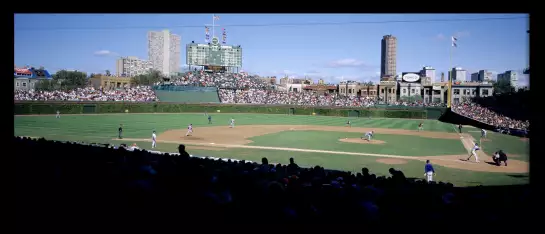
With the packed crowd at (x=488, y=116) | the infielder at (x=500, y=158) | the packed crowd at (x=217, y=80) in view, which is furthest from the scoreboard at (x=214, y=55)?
the infielder at (x=500, y=158)

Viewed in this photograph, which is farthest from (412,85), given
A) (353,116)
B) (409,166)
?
(409,166)

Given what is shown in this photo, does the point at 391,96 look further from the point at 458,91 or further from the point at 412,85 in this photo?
the point at 458,91

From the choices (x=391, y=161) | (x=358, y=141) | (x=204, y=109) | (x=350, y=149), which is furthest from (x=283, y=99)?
(x=391, y=161)

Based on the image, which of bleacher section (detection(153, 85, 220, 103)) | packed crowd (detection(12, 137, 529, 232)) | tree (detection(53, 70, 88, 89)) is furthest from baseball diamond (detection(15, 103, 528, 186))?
tree (detection(53, 70, 88, 89))

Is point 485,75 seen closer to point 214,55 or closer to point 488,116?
point 214,55

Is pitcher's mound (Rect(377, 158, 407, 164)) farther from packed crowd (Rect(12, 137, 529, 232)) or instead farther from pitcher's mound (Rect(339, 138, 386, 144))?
packed crowd (Rect(12, 137, 529, 232))
